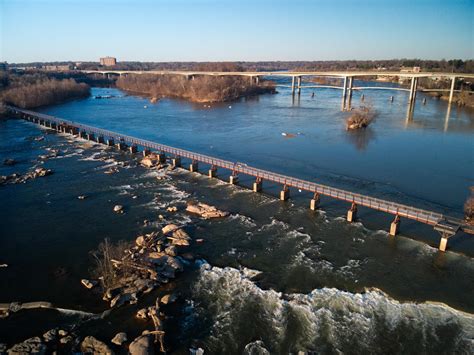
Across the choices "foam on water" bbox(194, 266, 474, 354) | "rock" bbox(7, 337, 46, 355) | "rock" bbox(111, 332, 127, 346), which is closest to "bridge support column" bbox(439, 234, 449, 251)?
"foam on water" bbox(194, 266, 474, 354)

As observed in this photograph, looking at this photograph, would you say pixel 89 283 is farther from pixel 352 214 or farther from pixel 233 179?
pixel 352 214

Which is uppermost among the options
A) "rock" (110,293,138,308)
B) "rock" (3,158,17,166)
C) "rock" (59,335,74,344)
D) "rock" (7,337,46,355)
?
"rock" (3,158,17,166)

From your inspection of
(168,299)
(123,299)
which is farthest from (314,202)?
(123,299)

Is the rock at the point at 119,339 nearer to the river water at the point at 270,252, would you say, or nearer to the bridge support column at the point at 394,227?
the river water at the point at 270,252

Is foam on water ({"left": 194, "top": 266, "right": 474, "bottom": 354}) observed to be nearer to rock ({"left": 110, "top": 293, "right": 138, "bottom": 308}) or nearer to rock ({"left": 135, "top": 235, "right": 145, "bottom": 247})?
rock ({"left": 110, "top": 293, "right": 138, "bottom": 308})

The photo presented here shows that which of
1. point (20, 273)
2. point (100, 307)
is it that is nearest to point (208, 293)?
point (100, 307)

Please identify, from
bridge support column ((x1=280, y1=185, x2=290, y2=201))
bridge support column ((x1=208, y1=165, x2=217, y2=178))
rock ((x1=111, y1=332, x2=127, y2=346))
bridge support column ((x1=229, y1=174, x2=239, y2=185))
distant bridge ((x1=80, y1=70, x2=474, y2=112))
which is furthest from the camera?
distant bridge ((x1=80, y1=70, x2=474, y2=112))

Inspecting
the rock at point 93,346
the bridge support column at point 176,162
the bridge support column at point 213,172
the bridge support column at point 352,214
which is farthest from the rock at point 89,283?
the bridge support column at point 176,162

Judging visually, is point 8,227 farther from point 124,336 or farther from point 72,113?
point 72,113
